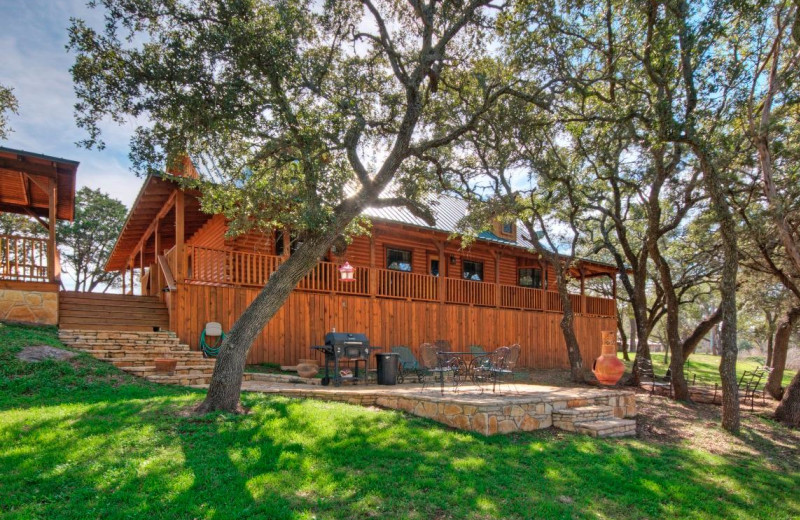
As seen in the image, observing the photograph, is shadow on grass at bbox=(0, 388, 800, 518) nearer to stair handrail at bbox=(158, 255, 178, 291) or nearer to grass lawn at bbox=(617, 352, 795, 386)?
stair handrail at bbox=(158, 255, 178, 291)

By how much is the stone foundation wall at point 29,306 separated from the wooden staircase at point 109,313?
0.29 metres

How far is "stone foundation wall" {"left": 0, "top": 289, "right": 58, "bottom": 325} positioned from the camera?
32.9 feet

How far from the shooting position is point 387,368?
32.0 feet

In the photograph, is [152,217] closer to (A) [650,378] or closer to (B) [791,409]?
(A) [650,378]

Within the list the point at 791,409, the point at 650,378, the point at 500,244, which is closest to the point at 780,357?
the point at 650,378

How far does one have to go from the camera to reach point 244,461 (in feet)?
15.2

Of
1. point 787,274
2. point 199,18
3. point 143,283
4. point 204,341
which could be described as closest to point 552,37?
point 199,18

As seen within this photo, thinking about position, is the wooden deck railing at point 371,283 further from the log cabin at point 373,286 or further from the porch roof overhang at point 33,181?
the porch roof overhang at point 33,181

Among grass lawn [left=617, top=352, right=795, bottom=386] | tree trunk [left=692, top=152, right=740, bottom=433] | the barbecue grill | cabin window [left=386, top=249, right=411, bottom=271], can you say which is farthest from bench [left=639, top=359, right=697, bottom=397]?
cabin window [left=386, top=249, right=411, bottom=271]

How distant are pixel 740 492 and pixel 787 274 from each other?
36.7 feet

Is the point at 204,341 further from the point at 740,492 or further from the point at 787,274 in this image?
the point at 787,274

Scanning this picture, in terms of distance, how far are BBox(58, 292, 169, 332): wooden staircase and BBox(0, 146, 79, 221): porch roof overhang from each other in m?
2.48

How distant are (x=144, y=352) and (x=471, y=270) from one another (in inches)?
473

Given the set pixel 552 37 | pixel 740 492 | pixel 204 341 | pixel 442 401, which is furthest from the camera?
pixel 204 341
